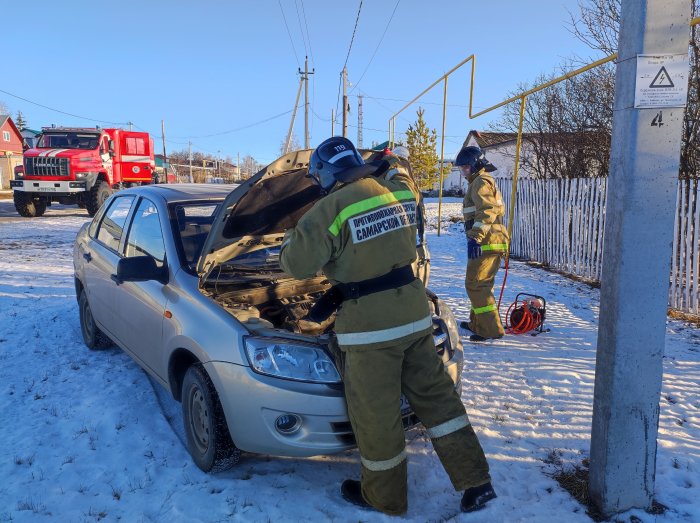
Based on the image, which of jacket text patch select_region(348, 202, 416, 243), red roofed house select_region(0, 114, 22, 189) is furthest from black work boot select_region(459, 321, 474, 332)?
red roofed house select_region(0, 114, 22, 189)

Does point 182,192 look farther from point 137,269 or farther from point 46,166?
point 46,166

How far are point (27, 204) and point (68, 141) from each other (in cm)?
273

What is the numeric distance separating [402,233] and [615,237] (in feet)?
3.30

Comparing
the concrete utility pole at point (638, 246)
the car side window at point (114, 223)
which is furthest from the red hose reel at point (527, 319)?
the car side window at point (114, 223)

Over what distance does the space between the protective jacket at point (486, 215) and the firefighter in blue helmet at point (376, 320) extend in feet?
8.35

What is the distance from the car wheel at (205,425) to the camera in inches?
104

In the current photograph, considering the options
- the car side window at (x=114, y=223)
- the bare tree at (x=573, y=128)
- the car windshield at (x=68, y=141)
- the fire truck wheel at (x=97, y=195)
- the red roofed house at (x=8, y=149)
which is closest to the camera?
the car side window at (x=114, y=223)

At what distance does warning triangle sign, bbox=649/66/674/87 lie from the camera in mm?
2172

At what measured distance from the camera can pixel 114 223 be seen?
4.38 m

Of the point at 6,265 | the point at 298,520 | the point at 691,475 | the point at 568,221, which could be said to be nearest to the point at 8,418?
the point at 298,520

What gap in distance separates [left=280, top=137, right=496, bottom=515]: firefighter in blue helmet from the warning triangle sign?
49.5 inches

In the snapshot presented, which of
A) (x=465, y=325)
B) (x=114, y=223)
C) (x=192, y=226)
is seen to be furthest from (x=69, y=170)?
(x=465, y=325)

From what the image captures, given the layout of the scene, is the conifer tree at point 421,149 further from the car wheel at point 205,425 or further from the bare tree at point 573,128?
the car wheel at point 205,425

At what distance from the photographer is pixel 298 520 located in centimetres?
237
